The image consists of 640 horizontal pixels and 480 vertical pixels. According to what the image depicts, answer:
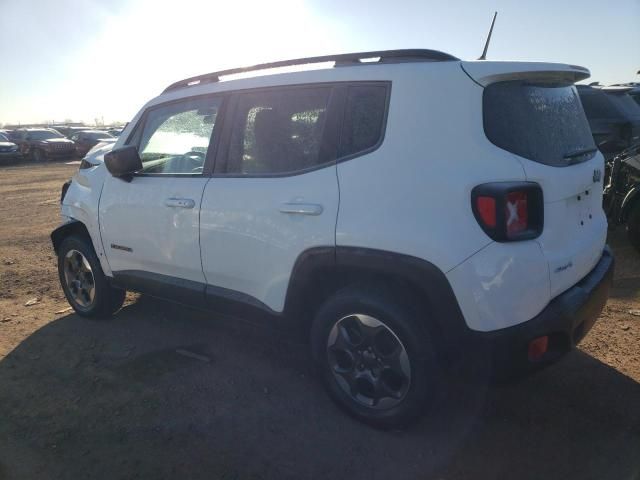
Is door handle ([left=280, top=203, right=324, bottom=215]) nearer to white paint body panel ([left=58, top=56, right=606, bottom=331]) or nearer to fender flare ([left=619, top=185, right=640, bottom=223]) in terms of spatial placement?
white paint body panel ([left=58, top=56, right=606, bottom=331])

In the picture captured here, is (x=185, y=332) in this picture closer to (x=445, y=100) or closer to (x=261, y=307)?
(x=261, y=307)

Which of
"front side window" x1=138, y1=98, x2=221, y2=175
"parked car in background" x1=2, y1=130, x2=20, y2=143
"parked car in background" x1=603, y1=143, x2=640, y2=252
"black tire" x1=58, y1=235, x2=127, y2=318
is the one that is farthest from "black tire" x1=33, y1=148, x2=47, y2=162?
"parked car in background" x1=603, y1=143, x2=640, y2=252

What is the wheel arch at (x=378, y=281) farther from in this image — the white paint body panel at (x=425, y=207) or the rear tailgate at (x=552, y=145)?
the rear tailgate at (x=552, y=145)

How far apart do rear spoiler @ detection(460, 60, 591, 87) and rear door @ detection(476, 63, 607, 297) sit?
0.04 ft

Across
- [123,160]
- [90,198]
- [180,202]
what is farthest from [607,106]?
[90,198]

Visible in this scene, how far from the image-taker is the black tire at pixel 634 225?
5.36 meters

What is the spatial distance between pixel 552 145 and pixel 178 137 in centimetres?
240

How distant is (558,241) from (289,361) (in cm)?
195

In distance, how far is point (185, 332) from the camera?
4.06 metres

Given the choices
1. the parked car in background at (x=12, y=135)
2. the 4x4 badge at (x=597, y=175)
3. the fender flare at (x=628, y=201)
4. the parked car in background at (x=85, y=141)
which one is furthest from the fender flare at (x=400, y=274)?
the parked car in background at (x=12, y=135)

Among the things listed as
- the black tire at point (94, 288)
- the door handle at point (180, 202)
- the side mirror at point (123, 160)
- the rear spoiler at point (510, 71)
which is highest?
the rear spoiler at point (510, 71)

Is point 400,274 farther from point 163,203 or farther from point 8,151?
point 8,151

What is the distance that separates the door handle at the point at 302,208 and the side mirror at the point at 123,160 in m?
1.34

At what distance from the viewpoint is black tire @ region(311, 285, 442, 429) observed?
2402 mm
